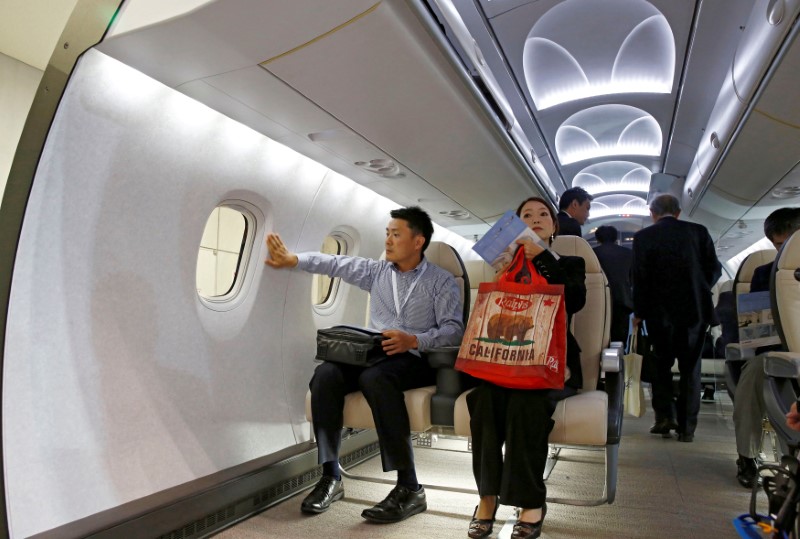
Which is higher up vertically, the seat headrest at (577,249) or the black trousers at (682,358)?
the seat headrest at (577,249)

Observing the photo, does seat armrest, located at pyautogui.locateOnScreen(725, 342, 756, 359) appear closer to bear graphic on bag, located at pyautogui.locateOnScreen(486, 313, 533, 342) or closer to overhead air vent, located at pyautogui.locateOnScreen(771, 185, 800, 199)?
bear graphic on bag, located at pyautogui.locateOnScreen(486, 313, 533, 342)

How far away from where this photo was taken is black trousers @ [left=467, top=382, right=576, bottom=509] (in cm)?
303

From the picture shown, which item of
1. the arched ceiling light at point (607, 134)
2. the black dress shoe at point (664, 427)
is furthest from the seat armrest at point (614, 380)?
the arched ceiling light at point (607, 134)

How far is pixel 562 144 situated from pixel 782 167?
3.29 m

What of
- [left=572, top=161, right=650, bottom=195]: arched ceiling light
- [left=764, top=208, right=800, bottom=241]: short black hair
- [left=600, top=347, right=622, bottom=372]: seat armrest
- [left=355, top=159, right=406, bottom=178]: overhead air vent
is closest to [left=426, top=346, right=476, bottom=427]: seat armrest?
[left=600, top=347, right=622, bottom=372]: seat armrest

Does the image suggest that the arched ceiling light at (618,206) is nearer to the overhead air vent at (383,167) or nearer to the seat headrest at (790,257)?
the overhead air vent at (383,167)

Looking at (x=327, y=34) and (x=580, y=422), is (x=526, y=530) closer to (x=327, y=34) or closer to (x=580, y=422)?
(x=580, y=422)

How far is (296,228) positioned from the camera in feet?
15.3

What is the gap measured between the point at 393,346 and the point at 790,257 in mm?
2208

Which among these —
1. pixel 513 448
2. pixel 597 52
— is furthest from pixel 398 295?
pixel 597 52

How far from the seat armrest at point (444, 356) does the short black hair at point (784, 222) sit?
2852 millimetres

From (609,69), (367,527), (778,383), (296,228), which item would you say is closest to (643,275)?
(609,69)

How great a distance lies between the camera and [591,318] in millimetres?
3865

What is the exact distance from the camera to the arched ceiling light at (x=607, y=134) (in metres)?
7.57
